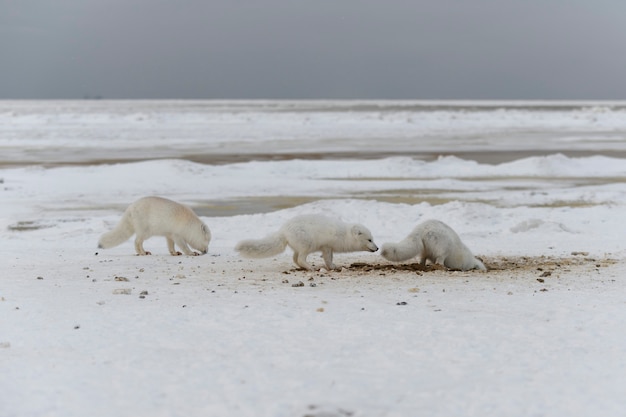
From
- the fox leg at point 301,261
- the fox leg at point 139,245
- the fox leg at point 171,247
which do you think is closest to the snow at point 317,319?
the fox leg at point 301,261

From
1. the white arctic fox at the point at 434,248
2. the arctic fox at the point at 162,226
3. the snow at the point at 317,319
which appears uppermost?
the arctic fox at the point at 162,226

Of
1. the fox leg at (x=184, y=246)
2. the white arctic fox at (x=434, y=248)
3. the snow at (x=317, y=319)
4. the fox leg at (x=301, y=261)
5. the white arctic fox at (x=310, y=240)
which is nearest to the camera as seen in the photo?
the snow at (x=317, y=319)

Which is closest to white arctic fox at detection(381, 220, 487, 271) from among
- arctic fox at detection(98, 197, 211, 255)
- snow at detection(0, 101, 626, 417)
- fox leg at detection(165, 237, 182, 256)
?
snow at detection(0, 101, 626, 417)

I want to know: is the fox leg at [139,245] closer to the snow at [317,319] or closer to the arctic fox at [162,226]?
the arctic fox at [162,226]

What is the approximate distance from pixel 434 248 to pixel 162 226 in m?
3.82

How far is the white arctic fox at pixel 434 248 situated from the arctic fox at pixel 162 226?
9.35ft

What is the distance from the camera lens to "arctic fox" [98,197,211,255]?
11.3 metres

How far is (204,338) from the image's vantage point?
21.2 ft

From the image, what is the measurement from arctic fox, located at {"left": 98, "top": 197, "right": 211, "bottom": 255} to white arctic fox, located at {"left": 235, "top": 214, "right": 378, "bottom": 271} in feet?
6.08

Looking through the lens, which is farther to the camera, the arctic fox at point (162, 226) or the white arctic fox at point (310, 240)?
the arctic fox at point (162, 226)

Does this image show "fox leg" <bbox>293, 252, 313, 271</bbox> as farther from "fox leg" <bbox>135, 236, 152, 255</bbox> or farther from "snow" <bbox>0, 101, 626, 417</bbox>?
"fox leg" <bbox>135, 236, 152, 255</bbox>

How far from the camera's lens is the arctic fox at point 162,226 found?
37.0ft

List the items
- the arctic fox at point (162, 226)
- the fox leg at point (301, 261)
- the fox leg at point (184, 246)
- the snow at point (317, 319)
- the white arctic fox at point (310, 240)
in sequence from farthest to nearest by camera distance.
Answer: the fox leg at point (184, 246)
the arctic fox at point (162, 226)
the fox leg at point (301, 261)
the white arctic fox at point (310, 240)
the snow at point (317, 319)

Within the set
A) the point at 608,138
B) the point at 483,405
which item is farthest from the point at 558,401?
the point at 608,138
